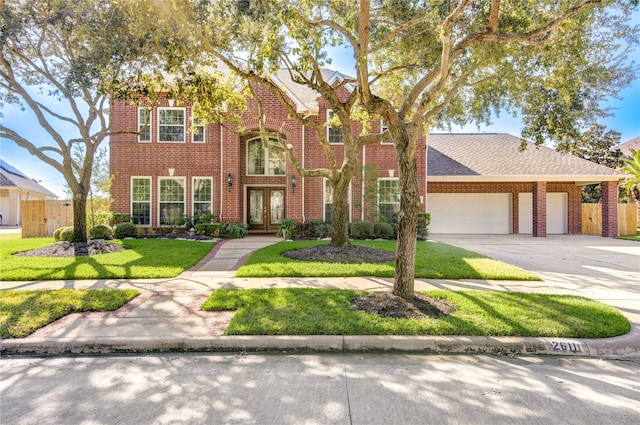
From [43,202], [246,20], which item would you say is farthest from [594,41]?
[43,202]

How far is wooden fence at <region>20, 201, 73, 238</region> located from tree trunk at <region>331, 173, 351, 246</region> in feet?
44.4

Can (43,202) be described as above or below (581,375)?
above

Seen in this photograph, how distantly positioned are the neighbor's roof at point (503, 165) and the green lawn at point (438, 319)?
12935 millimetres

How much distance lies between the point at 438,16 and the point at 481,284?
229 inches

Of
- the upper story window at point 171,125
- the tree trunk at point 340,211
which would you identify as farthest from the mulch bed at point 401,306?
the upper story window at point 171,125

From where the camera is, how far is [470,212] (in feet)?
63.3

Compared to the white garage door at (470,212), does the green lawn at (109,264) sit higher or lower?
lower

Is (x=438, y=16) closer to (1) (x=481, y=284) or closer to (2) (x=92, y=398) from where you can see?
(1) (x=481, y=284)

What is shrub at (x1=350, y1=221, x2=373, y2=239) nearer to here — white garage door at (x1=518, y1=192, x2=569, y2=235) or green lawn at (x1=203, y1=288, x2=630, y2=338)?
green lawn at (x1=203, y1=288, x2=630, y2=338)

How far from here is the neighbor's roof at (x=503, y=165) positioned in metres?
17.6

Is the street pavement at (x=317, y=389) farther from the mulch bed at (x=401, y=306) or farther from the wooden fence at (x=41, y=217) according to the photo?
the wooden fence at (x=41, y=217)

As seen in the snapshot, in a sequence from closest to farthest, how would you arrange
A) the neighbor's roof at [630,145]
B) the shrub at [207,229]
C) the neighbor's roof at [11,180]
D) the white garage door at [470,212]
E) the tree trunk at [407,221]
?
the tree trunk at [407,221] → the shrub at [207,229] → the white garage door at [470,212] → the neighbor's roof at [11,180] → the neighbor's roof at [630,145]

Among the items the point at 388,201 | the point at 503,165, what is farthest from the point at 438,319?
the point at 503,165

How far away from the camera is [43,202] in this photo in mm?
16297
